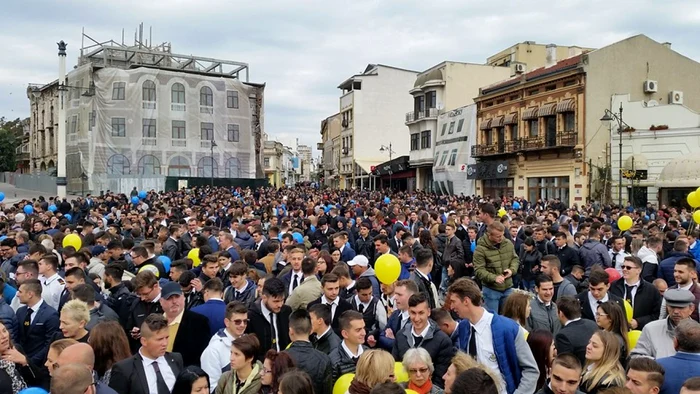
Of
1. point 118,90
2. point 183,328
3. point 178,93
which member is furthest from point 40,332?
point 178,93

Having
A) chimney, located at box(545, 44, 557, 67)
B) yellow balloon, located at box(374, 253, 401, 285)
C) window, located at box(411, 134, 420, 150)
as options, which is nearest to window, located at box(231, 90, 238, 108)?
window, located at box(411, 134, 420, 150)

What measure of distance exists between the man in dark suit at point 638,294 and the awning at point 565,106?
27225 millimetres

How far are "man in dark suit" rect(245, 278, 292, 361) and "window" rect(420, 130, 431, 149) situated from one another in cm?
4178

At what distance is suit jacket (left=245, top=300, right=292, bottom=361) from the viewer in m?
5.43

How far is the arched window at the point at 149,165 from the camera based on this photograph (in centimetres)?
4862

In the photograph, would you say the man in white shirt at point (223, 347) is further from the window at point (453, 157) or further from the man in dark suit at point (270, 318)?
the window at point (453, 157)

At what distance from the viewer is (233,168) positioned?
171 feet

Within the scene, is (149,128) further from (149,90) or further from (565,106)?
(565,106)

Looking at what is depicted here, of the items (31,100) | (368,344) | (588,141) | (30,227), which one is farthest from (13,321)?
(31,100)

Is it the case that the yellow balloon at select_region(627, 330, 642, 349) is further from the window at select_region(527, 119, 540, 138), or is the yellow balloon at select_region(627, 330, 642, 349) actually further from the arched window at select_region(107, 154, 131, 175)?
the arched window at select_region(107, 154, 131, 175)

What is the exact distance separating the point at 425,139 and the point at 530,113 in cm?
1358

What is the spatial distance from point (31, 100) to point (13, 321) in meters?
73.6

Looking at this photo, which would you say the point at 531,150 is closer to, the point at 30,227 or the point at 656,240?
the point at 656,240

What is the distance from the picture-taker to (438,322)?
512 cm
